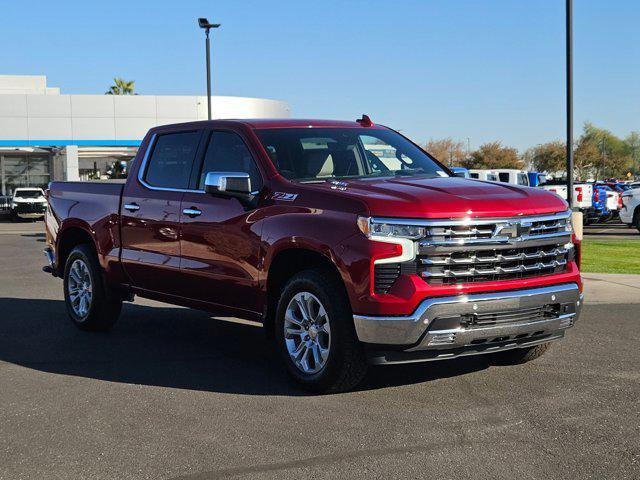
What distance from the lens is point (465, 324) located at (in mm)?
5957

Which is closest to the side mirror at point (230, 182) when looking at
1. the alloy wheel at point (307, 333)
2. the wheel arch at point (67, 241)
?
the alloy wheel at point (307, 333)

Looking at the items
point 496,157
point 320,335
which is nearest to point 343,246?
point 320,335

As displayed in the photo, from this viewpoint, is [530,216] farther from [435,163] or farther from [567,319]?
[435,163]

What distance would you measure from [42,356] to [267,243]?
2.57 m

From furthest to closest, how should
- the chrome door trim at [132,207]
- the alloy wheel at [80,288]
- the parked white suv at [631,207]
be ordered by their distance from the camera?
1. the parked white suv at [631,207]
2. the alloy wheel at [80,288]
3. the chrome door trim at [132,207]

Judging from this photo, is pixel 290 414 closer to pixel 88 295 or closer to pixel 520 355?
pixel 520 355

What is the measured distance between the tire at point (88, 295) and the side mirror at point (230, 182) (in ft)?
8.42

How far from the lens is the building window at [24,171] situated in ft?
174

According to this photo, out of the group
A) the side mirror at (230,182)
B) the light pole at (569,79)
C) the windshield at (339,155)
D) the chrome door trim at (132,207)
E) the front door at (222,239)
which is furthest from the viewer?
the light pole at (569,79)

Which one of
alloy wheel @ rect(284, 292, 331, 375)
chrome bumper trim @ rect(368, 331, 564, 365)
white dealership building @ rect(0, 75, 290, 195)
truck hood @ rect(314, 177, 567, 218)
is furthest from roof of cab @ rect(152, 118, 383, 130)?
white dealership building @ rect(0, 75, 290, 195)

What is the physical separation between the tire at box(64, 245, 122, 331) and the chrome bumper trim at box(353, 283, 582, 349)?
3876mm

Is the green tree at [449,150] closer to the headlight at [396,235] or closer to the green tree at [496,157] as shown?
the green tree at [496,157]

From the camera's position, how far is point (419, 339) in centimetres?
588

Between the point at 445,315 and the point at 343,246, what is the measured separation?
82 cm
